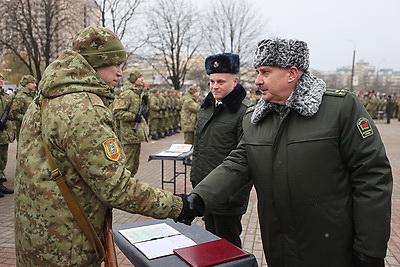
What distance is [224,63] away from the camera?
12.1 feet

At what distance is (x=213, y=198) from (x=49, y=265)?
3.66 feet

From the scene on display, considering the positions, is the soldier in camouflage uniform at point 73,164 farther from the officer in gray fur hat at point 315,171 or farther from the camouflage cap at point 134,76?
the camouflage cap at point 134,76

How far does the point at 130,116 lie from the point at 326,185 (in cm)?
588

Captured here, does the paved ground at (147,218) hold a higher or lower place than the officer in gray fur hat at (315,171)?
lower

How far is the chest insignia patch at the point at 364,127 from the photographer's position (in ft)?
6.56

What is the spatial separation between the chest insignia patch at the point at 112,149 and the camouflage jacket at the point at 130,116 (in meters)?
5.14

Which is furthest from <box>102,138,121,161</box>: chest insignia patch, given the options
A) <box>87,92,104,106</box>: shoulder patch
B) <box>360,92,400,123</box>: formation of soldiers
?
<box>360,92,400,123</box>: formation of soldiers

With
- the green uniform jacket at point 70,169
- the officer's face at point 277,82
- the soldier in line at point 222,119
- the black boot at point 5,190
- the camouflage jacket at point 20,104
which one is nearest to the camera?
the green uniform jacket at point 70,169

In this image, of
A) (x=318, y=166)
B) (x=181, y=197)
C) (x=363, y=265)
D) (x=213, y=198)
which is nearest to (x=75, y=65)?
(x=181, y=197)

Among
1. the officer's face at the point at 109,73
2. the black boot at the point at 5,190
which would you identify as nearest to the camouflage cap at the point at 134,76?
the black boot at the point at 5,190

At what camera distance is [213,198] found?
2.51 m

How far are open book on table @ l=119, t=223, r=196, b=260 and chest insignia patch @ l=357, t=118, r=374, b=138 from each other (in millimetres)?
1303

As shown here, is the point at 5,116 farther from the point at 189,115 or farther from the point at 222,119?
the point at 222,119

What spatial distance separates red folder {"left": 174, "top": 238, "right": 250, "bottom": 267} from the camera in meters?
2.10
